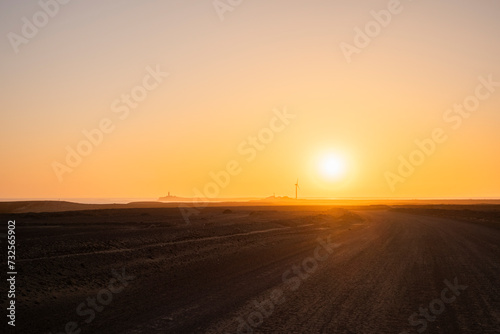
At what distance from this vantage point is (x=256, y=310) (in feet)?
28.2

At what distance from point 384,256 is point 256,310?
33.0ft

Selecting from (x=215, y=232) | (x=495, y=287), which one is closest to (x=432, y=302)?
(x=495, y=287)

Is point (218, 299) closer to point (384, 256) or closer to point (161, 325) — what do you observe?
point (161, 325)

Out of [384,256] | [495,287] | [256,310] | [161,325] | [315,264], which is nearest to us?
[161,325]

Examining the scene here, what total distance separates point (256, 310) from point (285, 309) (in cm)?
64

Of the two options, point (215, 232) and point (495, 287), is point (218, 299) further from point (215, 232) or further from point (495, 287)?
point (215, 232)

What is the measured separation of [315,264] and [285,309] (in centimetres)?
664

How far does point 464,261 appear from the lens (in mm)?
15422

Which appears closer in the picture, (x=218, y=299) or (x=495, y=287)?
(x=218, y=299)

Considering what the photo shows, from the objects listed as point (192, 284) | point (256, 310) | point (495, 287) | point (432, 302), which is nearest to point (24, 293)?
point (192, 284)

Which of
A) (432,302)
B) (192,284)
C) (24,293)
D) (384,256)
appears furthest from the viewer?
(384,256)

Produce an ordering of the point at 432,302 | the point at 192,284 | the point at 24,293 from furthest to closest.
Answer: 1. the point at 192,284
2. the point at 24,293
3. the point at 432,302

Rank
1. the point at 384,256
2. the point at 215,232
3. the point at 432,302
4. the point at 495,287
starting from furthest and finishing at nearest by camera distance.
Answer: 1. the point at 215,232
2. the point at 384,256
3. the point at 495,287
4. the point at 432,302

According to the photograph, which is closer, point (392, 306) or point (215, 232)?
point (392, 306)
